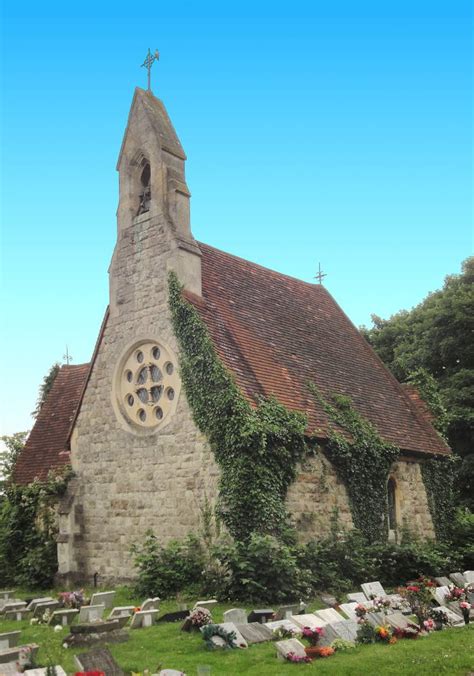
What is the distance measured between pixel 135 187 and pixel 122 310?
3711 mm

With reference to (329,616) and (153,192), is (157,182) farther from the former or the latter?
(329,616)

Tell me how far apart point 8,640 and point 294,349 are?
13560mm

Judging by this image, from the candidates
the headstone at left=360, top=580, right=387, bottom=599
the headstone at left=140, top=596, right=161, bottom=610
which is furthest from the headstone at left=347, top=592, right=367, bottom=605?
the headstone at left=140, top=596, right=161, bottom=610

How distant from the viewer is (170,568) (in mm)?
17406

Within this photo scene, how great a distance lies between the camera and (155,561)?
1767cm

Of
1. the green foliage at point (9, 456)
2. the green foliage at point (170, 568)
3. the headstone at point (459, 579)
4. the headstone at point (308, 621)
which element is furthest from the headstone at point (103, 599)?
the green foliage at point (9, 456)

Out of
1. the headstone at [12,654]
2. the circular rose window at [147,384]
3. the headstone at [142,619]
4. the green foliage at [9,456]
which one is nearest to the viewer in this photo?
the headstone at [12,654]

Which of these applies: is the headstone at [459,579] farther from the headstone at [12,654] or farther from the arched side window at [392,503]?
the headstone at [12,654]

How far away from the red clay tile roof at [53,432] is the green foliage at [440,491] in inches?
449

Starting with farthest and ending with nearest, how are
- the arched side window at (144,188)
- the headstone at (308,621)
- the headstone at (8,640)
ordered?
the arched side window at (144,188) < the headstone at (308,621) < the headstone at (8,640)

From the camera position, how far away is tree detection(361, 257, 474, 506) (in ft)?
108

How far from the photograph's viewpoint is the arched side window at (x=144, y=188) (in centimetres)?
2181

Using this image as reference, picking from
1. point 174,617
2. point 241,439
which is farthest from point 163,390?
point 174,617

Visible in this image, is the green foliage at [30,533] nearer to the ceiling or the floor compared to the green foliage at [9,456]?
nearer to the floor
